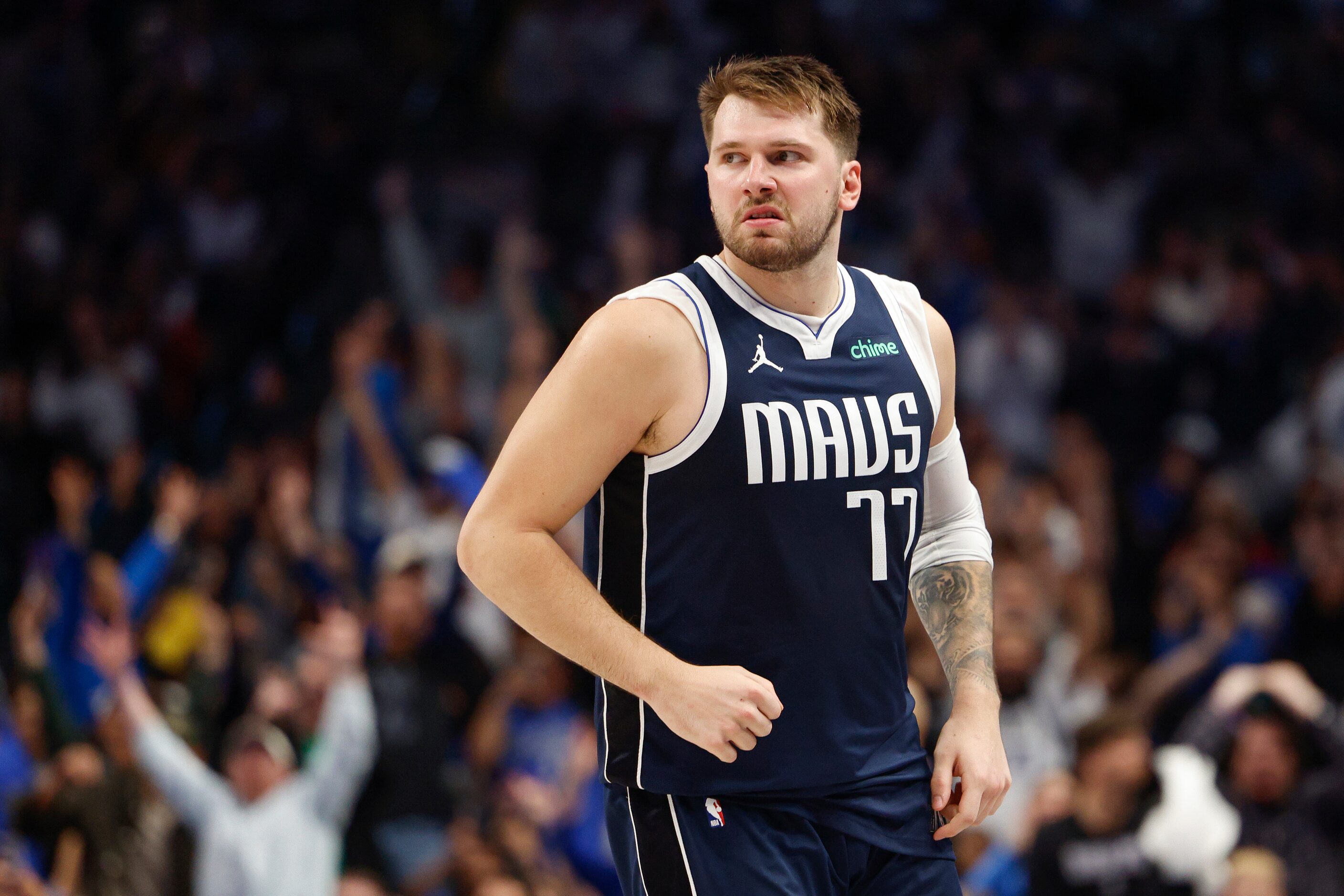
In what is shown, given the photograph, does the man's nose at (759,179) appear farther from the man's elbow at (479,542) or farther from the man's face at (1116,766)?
the man's face at (1116,766)

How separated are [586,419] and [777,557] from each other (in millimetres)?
425

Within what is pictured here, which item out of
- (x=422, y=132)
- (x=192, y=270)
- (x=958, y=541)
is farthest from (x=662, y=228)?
(x=958, y=541)

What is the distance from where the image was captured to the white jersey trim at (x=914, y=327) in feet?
10.6

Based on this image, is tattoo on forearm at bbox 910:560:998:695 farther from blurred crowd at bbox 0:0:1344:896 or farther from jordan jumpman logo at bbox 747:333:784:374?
blurred crowd at bbox 0:0:1344:896

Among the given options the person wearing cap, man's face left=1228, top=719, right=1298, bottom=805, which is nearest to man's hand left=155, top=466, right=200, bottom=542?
the person wearing cap

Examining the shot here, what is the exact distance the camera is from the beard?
3023mm

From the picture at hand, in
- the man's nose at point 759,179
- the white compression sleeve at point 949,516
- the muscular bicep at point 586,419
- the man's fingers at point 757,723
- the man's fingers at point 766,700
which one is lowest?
the man's fingers at point 757,723

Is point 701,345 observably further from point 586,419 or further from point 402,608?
point 402,608

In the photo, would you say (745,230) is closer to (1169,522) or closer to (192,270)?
(1169,522)

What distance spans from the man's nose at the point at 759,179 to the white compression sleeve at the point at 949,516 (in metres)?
0.71

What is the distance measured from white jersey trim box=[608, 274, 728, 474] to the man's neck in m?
0.12

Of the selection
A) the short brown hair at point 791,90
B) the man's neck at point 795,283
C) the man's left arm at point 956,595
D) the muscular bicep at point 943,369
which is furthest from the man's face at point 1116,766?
the short brown hair at point 791,90

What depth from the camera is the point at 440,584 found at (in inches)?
332

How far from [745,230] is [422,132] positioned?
1025 centimetres
